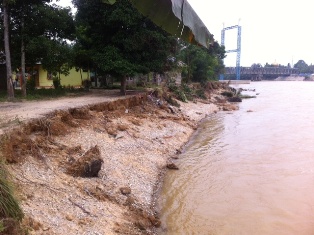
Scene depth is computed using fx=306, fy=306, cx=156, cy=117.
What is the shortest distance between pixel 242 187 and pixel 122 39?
11.0 metres

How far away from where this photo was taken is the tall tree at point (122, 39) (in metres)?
16.4

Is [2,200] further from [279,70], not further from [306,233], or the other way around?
[279,70]

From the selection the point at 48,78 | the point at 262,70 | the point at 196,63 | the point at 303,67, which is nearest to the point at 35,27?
the point at 48,78

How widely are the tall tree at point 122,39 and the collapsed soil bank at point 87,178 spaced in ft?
13.0

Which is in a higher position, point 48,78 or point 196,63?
point 196,63

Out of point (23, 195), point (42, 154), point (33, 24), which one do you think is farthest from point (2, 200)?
point (33, 24)

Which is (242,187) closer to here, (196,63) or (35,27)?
(35,27)

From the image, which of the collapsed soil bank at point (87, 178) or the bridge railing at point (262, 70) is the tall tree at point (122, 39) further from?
the bridge railing at point (262, 70)

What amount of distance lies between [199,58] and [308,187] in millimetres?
29297

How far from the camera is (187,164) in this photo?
11438 mm

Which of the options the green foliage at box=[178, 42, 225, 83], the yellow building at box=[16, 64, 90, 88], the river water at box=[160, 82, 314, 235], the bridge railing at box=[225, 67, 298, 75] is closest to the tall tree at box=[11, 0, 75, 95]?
the river water at box=[160, 82, 314, 235]

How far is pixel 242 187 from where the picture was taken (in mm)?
9352

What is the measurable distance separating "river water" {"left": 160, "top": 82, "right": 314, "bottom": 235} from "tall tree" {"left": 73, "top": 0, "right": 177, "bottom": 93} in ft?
17.7

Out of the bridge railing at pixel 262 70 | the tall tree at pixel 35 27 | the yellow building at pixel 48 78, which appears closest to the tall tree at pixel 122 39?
the tall tree at pixel 35 27
